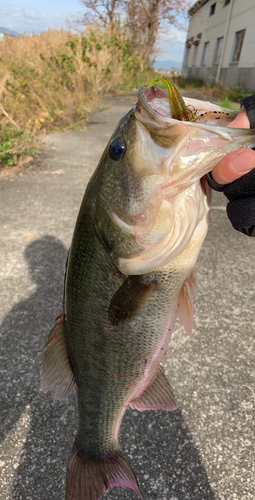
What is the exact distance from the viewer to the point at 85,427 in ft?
5.10

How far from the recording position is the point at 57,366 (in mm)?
1465

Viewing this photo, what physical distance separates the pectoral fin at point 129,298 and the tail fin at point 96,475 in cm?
78

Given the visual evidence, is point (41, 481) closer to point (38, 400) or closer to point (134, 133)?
point (38, 400)

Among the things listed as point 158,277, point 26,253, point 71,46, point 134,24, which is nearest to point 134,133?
point 158,277

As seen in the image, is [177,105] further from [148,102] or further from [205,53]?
[205,53]

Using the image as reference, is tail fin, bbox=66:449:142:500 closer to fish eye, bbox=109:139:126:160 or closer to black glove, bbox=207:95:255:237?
black glove, bbox=207:95:255:237

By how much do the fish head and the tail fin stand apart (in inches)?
39.0

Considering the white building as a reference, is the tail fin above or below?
below

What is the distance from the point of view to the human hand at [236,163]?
119 centimetres

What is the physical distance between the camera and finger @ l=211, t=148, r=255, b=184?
3.90 feet

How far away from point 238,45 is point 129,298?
20875 mm

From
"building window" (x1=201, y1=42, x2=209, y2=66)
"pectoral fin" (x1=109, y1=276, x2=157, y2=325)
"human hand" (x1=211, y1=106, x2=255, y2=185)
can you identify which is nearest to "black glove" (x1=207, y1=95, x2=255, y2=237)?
"human hand" (x1=211, y1=106, x2=255, y2=185)

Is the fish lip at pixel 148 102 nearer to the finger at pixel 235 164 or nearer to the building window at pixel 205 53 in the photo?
the finger at pixel 235 164

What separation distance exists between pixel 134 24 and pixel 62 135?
1903cm
